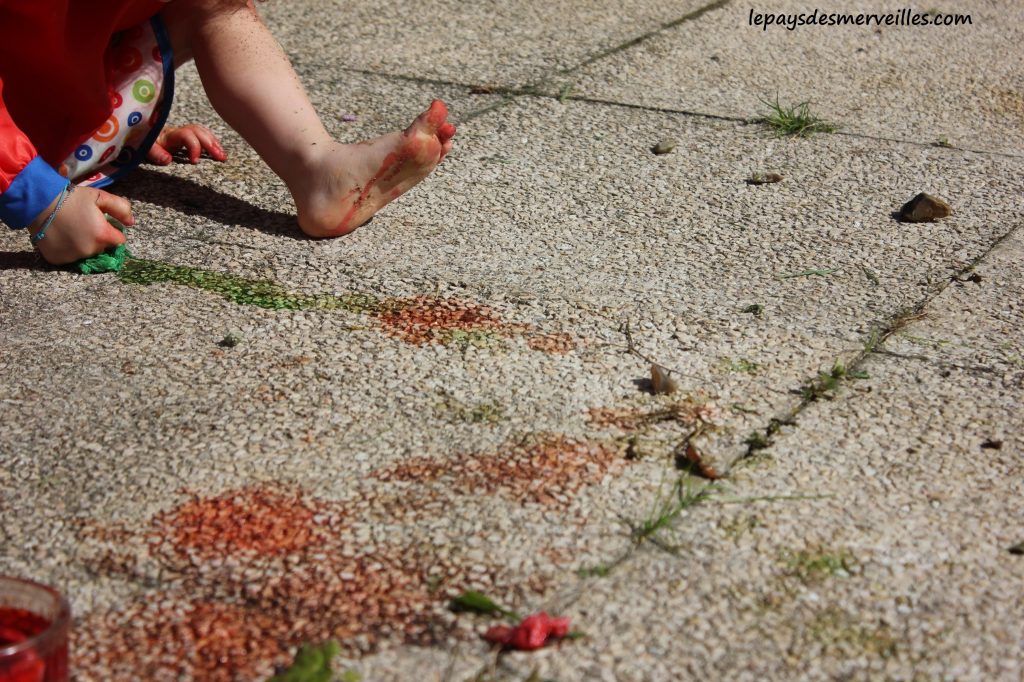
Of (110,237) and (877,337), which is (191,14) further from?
(877,337)

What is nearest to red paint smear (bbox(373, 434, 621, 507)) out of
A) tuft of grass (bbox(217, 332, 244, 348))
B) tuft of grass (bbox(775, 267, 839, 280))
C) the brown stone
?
tuft of grass (bbox(217, 332, 244, 348))

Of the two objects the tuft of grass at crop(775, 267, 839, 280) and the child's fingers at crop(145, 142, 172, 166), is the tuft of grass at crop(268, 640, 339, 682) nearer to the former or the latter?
the tuft of grass at crop(775, 267, 839, 280)

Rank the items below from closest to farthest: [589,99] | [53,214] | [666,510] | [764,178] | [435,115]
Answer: [666,510] < [53,214] < [435,115] < [764,178] < [589,99]

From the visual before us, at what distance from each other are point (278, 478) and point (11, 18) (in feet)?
3.90

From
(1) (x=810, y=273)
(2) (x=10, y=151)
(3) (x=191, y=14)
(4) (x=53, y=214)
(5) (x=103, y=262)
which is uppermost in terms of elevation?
(3) (x=191, y=14)

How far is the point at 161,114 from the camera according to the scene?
2645 mm

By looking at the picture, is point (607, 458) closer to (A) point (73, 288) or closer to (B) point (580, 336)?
(B) point (580, 336)

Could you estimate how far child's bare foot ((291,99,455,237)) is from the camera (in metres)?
2.38

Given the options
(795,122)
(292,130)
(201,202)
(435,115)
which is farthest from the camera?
(795,122)

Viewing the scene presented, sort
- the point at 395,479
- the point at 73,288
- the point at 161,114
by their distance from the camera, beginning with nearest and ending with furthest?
the point at 395,479
the point at 73,288
the point at 161,114

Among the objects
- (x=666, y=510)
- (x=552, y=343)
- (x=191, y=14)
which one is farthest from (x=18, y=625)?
(x=191, y=14)

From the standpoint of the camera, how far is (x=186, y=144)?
2.84 meters

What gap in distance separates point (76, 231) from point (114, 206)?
11 centimetres

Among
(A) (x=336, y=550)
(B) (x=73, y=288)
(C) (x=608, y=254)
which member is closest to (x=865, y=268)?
(C) (x=608, y=254)
